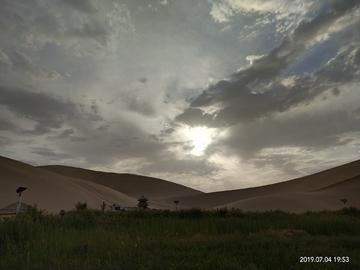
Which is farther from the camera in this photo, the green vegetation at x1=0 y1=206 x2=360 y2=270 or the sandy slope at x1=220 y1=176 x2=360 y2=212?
the sandy slope at x1=220 y1=176 x2=360 y2=212

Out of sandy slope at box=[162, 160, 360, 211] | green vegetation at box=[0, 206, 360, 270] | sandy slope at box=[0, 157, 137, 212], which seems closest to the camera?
green vegetation at box=[0, 206, 360, 270]

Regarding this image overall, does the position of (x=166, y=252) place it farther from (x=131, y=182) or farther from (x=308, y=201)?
(x=131, y=182)

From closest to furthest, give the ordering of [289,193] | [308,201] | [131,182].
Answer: [308,201] < [289,193] < [131,182]

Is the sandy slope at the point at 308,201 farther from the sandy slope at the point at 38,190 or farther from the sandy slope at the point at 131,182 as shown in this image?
the sandy slope at the point at 131,182

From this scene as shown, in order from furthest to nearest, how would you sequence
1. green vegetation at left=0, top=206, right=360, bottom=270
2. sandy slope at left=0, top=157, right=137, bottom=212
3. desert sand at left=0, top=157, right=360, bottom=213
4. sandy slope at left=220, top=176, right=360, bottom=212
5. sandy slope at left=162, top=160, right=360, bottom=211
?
sandy slope at left=162, top=160, right=360, bottom=211
sandy slope at left=0, top=157, right=137, bottom=212
desert sand at left=0, top=157, right=360, bottom=213
sandy slope at left=220, top=176, right=360, bottom=212
green vegetation at left=0, top=206, right=360, bottom=270

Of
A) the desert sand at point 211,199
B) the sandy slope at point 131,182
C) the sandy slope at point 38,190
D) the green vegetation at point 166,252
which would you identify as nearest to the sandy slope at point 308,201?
the desert sand at point 211,199

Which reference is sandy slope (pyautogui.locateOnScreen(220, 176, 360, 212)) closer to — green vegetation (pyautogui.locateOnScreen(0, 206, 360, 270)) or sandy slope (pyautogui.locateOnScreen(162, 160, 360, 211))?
sandy slope (pyautogui.locateOnScreen(162, 160, 360, 211))

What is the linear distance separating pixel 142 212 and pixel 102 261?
13.4m

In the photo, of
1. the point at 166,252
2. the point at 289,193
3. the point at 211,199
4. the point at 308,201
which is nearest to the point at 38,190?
the point at 289,193

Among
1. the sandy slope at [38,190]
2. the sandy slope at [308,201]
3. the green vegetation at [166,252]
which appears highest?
the sandy slope at [38,190]

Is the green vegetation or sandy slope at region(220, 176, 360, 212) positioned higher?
sandy slope at region(220, 176, 360, 212)

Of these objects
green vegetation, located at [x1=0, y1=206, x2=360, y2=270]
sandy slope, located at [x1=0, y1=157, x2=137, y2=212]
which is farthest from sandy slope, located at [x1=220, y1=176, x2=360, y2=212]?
green vegetation, located at [x1=0, y1=206, x2=360, y2=270]

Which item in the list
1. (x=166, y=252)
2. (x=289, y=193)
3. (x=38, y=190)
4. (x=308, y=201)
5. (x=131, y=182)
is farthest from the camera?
(x=131, y=182)

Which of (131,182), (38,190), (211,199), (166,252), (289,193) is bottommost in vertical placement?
(166,252)
